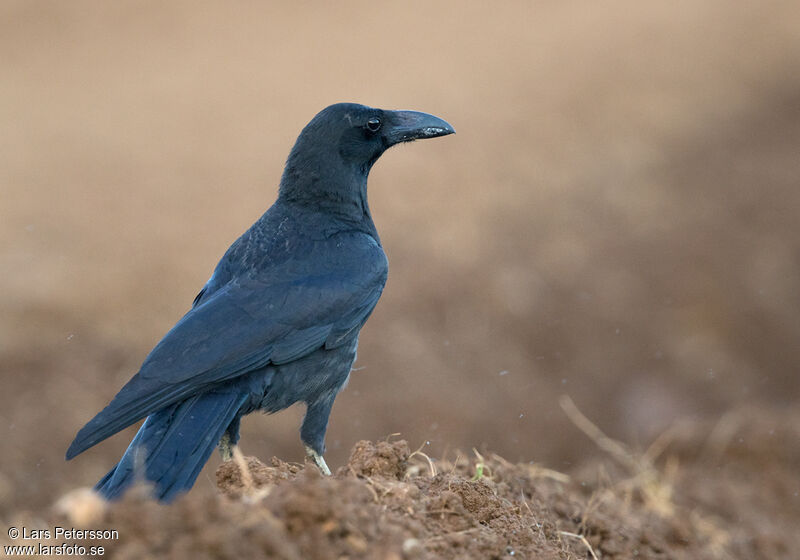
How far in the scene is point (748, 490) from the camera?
7703 millimetres

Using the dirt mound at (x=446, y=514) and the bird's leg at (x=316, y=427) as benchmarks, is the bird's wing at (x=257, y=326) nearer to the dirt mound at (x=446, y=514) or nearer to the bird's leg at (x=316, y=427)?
the bird's leg at (x=316, y=427)

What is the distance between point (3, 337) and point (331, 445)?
3.45 metres

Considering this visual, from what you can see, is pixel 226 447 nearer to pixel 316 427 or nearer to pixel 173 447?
pixel 316 427

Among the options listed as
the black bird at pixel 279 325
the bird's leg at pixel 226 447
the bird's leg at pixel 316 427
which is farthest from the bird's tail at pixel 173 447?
the bird's leg at pixel 316 427

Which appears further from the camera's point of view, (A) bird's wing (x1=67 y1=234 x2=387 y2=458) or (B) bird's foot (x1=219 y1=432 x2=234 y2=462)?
(B) bird's foot (x1=219 y1=432 x2=234 y2=462)

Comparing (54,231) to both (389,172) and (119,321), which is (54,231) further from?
(389,172)

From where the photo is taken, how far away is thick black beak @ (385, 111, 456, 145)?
525 cm

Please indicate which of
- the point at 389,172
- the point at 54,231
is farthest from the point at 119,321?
the point at 389,172

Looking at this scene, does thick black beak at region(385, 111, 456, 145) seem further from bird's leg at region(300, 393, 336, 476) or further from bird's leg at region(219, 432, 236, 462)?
bird's leg at region(219, 432, 236, 462)

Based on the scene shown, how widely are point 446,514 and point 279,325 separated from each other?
1307 millimetres

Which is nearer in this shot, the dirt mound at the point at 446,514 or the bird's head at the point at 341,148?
the dirt mound at the point at 446,514

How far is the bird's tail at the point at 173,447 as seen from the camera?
350 cm

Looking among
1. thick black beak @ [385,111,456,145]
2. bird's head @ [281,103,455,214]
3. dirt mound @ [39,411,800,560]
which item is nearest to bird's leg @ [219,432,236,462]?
dirt mound @ [39,411,800,560]

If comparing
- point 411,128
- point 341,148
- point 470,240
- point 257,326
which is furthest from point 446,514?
point 470,240
